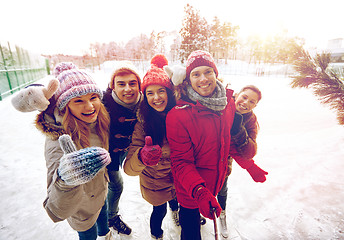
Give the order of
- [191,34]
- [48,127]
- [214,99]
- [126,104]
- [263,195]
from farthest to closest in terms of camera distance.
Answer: [191,34] → [263,195] → [126,104] → [214,99] → [48,127]

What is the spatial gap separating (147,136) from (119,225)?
1.38 m

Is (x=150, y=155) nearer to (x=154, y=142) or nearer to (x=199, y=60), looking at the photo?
(x=154, y=142)

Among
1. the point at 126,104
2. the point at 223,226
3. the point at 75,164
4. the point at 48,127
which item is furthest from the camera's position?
the point at 223,226

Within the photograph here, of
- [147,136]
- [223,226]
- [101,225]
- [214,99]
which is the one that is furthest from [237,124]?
[101,225]

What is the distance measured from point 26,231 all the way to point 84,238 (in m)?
1.07

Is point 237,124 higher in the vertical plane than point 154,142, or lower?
higher

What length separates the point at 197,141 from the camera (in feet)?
4.63

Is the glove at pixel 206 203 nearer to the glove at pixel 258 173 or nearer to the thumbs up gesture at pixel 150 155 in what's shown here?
the thumbs up gesture at pixel 150 155

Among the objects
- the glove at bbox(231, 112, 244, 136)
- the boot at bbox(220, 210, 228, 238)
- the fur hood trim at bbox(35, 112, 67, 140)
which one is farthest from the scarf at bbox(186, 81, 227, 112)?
the boot at bbox(220, 210, 228, 238)

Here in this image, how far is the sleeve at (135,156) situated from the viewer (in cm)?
144

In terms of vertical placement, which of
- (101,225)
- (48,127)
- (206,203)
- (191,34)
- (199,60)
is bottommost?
Result: (101,225)

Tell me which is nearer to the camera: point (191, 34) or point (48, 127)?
point (48, 127)

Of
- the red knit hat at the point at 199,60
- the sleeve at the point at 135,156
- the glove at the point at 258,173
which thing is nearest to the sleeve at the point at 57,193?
the sleeve at the point at 135,156

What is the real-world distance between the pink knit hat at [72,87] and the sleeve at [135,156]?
52 cm
